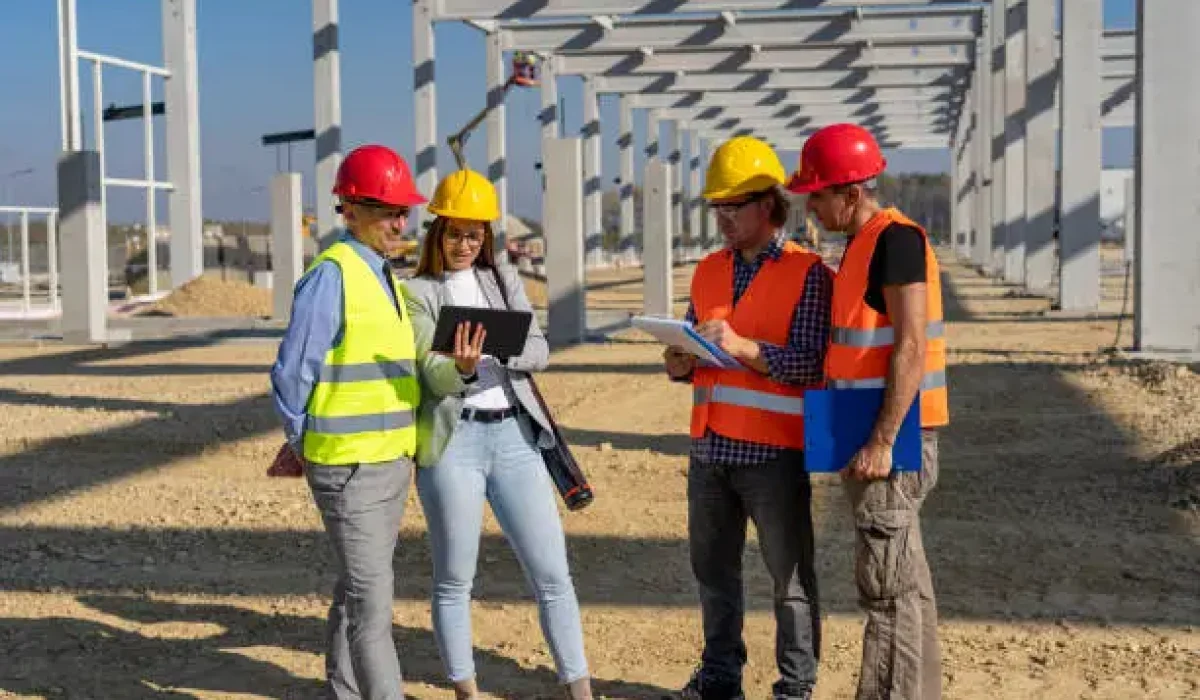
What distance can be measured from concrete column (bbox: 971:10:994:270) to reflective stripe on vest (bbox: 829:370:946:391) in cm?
2532

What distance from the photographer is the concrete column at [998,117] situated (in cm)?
2680

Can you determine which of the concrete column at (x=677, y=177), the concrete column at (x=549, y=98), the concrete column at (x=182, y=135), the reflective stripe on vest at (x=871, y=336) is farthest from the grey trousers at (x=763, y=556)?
the concrete column at (x=677, y=177)

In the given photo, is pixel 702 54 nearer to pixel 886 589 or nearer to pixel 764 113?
pixel 764 113

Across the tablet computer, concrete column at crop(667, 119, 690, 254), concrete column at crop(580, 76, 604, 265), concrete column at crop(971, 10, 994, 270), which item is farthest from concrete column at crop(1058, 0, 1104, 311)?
concrete column at crop(667, 119, 690, 254)

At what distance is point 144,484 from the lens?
29.7 feet

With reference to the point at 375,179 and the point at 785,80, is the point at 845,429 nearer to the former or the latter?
the point at 375,179

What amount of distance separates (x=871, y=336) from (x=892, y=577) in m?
0.70

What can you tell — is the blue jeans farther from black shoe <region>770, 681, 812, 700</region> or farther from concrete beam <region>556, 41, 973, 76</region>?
concrete beam <region>556, 41, 973, 76</region>

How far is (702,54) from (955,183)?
90.7 ft

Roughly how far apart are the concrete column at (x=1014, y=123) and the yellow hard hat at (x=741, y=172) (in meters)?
22.8

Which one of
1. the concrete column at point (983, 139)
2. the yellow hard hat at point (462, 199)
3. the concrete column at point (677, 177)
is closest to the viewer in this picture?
the yellow hard hat at point (462, 199)

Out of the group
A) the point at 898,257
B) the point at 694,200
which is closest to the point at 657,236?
the point at 898,257

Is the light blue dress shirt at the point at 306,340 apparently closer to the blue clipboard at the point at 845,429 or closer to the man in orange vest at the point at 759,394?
the man in orange vest at the point at 759,394

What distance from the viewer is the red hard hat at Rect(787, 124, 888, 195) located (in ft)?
13.3
